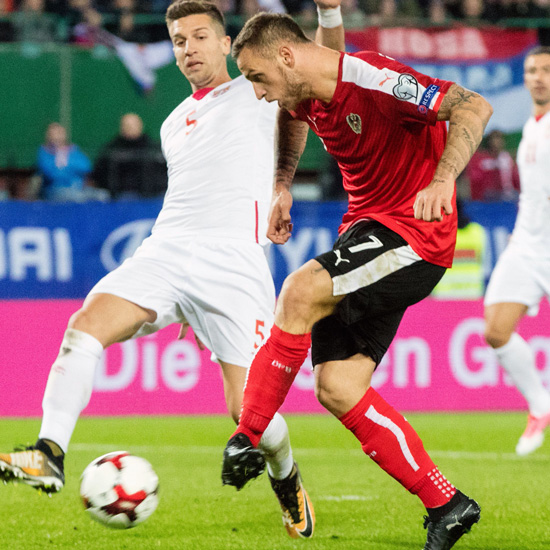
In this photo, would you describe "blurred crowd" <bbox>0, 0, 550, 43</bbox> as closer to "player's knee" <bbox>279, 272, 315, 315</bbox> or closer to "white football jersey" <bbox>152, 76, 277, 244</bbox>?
"white football jersey" <bbox>152, 76, 277, 244</bbox>

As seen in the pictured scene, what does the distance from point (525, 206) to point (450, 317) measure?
2.66m

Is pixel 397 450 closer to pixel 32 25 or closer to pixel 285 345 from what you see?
pixel 285 345

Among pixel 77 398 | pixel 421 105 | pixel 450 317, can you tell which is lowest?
pixel 450 317

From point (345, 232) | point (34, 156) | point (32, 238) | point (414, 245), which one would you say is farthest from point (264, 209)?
point (34, 156)

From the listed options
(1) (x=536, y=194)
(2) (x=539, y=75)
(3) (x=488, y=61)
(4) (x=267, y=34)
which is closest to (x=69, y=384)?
(4) (x=267, y=34)

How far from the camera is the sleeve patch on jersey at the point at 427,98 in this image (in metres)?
3.76

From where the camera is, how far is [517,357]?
23.6 ft

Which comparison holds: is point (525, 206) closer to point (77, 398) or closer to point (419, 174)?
point (419, 174)

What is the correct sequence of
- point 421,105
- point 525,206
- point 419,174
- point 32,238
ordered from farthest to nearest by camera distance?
1. point 32,238
2. point 525,206
3. point 419,174
4. point 421,105

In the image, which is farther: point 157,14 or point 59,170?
point 157,14

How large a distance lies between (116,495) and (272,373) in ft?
2.73

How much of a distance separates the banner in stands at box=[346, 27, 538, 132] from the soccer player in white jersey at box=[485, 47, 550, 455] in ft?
20.0

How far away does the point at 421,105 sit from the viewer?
377cm

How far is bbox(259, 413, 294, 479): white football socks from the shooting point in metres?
4.74
